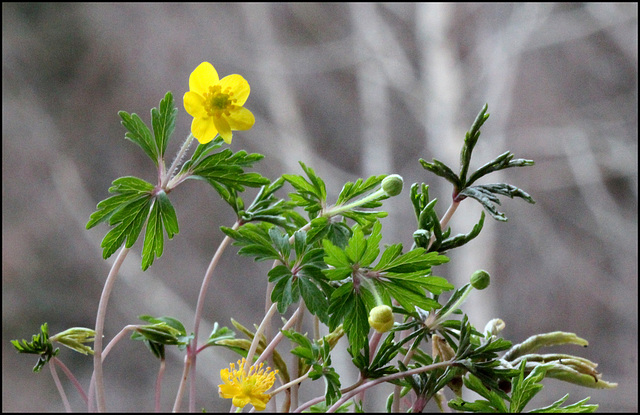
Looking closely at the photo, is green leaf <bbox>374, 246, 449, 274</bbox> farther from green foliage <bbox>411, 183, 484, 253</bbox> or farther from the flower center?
the flower center

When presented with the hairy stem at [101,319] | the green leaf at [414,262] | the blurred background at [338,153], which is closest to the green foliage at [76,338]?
the hairy stem at [101,319]

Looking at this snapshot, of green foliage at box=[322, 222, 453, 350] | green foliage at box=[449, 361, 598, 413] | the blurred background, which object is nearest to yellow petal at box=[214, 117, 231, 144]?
green foliage at box=[322, 222, 453, 350]

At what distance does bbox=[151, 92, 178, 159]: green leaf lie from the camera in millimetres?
384

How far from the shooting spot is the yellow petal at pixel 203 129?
36 centimetres

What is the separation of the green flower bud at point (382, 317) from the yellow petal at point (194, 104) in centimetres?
16

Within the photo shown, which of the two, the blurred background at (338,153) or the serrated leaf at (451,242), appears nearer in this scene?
the serrated leaf at (451,242)

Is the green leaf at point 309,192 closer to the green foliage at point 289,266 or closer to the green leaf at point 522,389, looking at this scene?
the green foliage at point 289,266

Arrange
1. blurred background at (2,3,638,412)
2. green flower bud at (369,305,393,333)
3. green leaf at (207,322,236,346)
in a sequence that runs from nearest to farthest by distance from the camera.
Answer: green flower bud at (369,305,393,333)
green leaf at (207,322,236,346)
blurred background at (2,3,638,412)

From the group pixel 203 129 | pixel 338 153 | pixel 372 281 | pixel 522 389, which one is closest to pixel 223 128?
pixel 203 129

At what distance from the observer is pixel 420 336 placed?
37 centimetres

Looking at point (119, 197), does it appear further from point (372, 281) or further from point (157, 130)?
point (372, 281)

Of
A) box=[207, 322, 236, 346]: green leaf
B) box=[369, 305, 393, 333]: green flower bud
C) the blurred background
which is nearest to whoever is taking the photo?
box=[369, 305, 393, 333]: green flower bud

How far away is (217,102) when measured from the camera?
0.37 metres

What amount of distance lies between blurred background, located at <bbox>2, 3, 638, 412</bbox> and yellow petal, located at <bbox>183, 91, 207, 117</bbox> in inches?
80.8
